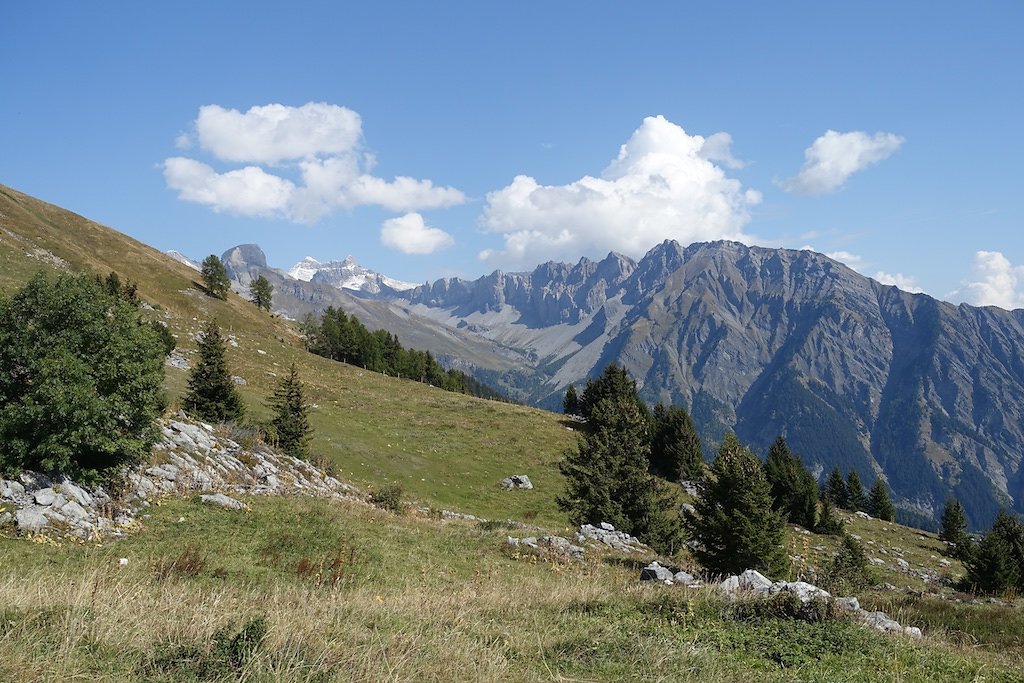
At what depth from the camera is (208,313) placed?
8081 cm

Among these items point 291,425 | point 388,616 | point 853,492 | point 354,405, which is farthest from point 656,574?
point 853,492

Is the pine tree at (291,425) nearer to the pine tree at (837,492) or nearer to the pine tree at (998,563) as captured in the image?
the pine tree at (998,563)

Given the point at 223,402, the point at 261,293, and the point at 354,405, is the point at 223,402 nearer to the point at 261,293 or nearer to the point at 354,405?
the point at 354,405

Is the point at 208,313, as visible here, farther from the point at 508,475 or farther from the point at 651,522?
the point at 651,522

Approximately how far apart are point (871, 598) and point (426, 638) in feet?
42.1

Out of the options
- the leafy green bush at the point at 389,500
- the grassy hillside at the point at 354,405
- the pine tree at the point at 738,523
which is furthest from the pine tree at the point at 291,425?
the pine tree at the point at 738,523

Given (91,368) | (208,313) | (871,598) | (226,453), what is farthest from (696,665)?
(208,313)

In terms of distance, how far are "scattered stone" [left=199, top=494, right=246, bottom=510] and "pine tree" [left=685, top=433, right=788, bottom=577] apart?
16.9 metres

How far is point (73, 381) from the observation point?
16.6 meters

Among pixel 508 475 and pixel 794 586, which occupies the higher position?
pixel 794 586

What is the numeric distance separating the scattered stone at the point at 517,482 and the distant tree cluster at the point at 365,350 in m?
57.3

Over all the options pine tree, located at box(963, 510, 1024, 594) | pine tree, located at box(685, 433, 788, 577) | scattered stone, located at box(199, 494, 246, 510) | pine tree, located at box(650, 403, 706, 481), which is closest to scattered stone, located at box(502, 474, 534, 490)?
pine tree, located at box(650, 403, 706, 481)

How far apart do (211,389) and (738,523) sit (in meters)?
32.7

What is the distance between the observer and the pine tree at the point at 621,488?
28.8 meters
